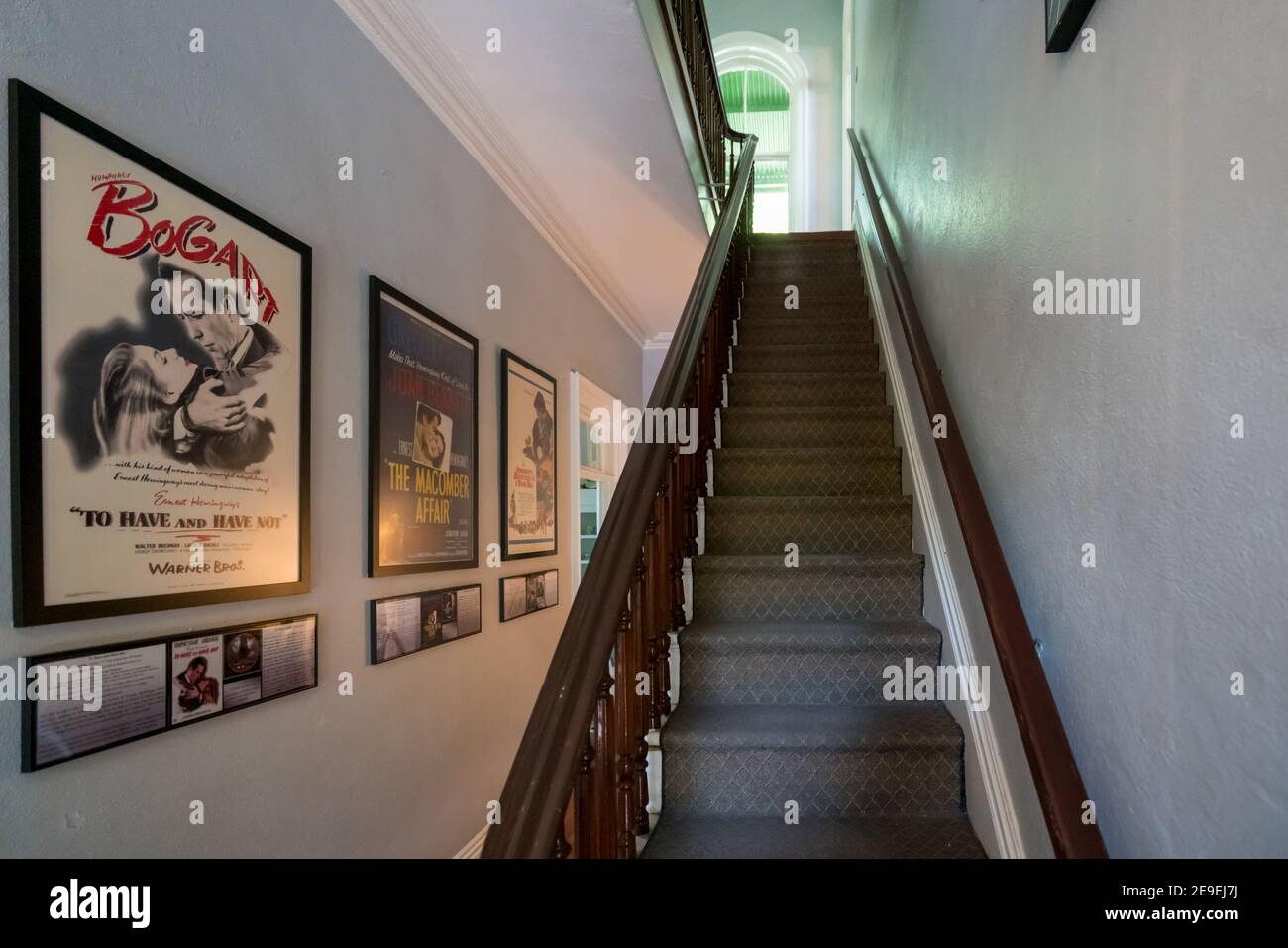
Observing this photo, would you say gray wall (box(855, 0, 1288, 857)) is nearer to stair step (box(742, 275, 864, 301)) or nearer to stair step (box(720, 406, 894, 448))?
stair step (box(720, 406, 894, 448))

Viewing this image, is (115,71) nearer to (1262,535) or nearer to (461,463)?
(461,463)

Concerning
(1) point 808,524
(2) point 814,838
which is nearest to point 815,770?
(2) point 814,838

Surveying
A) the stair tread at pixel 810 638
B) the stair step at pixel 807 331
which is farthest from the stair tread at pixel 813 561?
the stair step at pixel 807 331

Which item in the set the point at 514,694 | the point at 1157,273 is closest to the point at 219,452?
the point at 1157,273

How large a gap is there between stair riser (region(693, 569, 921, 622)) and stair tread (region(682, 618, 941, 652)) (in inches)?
7.8

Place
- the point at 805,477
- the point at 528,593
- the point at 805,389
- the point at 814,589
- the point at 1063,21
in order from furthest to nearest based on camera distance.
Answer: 1. the point at 528,593
2. the point at 805,389
3. the point at 805,477
4. the point at 814,589
5. the point at 1063,21

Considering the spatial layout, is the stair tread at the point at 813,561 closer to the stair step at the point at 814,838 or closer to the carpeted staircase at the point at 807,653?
the carpeted staircase at the point at 807,653

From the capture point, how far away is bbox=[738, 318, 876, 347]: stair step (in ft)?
15.0

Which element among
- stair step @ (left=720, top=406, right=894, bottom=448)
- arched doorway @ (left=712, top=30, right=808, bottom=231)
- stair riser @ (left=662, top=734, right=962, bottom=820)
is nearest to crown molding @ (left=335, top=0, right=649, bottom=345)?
stair step @ (left=720, top=406, right=894, bottom=448)

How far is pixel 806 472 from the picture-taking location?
3.41 metres

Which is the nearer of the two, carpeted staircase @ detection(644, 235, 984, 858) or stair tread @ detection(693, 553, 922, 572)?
carpeted staircase @ detection(644, 235, 984, 858)

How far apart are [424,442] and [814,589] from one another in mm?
1515

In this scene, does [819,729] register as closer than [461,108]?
Yes

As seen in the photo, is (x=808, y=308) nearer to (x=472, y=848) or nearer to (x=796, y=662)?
(x=796, y=662)
